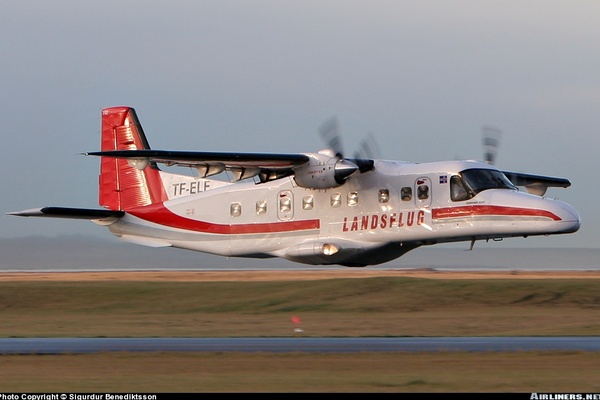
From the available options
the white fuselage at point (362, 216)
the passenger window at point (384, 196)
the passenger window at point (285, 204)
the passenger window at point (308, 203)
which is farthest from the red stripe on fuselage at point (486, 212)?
the passenger window at point (285, 204)

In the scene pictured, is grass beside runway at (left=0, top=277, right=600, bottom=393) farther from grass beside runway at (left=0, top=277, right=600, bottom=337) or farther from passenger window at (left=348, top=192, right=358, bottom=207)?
passenger window at (left=348, top=192, right=358, bottom=207)

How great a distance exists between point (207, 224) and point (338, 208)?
15.2ft

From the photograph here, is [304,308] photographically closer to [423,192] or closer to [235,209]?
[235,209]

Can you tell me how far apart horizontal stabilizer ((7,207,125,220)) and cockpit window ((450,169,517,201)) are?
36.5 feet

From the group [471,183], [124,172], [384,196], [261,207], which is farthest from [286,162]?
[124,172]

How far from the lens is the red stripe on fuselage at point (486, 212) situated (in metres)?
24.6

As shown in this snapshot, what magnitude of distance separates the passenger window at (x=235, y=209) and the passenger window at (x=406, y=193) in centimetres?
513

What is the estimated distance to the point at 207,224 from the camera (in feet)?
97.3

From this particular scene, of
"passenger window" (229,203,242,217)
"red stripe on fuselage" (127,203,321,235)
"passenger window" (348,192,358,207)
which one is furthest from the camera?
"passenger window" (229,203,242,217)

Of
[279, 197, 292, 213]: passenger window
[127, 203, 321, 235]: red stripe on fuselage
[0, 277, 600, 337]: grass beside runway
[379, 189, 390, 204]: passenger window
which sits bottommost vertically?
[0, 277, 600, 337]: grass beside runway

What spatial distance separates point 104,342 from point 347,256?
7401 mm

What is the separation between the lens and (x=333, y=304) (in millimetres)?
37594

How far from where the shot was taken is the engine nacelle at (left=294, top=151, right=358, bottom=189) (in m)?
26.3

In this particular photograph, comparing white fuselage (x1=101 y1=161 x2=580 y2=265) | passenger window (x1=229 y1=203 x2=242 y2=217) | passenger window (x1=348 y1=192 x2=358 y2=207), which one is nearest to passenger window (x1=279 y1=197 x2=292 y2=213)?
white fuselage (x1=101 y1=161 x2=580 y2=265)
